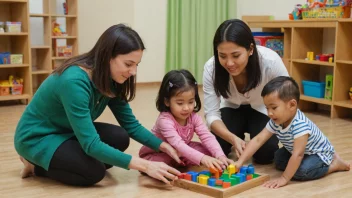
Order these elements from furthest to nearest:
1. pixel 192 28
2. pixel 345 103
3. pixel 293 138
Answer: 1. pixel 192 28
2. pixel 345 103
3. pixel 293 138

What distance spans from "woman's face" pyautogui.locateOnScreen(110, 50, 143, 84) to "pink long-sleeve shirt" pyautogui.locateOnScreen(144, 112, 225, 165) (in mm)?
372

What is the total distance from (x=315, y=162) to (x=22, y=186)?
1.23 m

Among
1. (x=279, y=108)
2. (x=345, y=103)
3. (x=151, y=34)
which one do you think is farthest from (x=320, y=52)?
(x=279, y=108)

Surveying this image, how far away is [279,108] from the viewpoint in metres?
1.96

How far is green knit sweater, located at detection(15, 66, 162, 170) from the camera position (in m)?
1.81

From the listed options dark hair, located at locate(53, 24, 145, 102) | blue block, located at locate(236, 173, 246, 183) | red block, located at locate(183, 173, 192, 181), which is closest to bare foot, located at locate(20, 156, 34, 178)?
dark hair, located at locate(53, 24, 145, 102)

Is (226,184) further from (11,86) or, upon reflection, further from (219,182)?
(11,86)

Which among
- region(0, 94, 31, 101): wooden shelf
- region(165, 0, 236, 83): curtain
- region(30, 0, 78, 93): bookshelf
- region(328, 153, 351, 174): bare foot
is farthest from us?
region(165, 0, 236, 83): curtain

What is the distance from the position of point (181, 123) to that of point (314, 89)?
197 cm

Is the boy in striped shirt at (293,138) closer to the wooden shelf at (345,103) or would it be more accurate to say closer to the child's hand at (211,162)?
the child's hand at (211,162)

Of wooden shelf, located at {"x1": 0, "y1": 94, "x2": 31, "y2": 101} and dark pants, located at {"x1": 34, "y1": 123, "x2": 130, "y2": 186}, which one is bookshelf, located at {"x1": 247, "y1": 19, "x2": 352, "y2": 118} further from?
dark pants, located at {"x1": 34, "y1": 123, "x2": 130, "y2": 186}

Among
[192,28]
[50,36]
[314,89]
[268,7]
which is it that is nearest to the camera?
[314,89]

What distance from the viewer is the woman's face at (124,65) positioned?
5.97 ft

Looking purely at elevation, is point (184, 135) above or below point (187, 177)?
above
